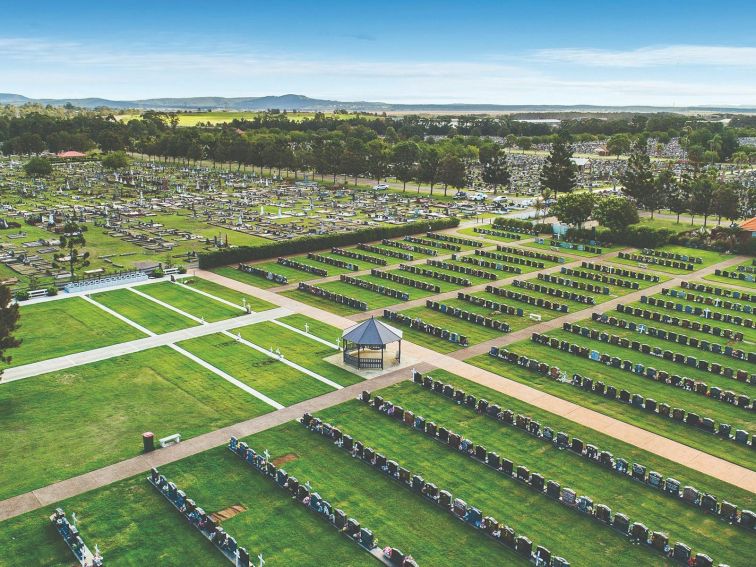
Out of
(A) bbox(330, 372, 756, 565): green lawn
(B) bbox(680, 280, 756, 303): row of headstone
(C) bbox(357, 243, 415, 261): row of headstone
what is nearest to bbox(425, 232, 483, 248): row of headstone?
(C) bbox(357, 243, 415, 261): row of headstone

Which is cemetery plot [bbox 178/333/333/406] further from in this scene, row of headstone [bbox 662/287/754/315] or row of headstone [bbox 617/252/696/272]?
row of headstone [bbox 617/252/696/272]

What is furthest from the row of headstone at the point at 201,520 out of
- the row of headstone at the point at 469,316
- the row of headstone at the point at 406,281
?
the row of headstone at the point at 406,281

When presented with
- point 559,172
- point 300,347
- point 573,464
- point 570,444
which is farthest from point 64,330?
point 559,172

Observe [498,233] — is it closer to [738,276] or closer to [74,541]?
[738,276]

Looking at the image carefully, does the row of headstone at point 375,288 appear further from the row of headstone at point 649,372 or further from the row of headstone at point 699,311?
the row of headstone at point 699,311

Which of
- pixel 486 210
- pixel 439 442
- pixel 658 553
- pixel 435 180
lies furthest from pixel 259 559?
pixel 435 180

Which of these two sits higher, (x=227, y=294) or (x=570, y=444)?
(x=227, y=294)
